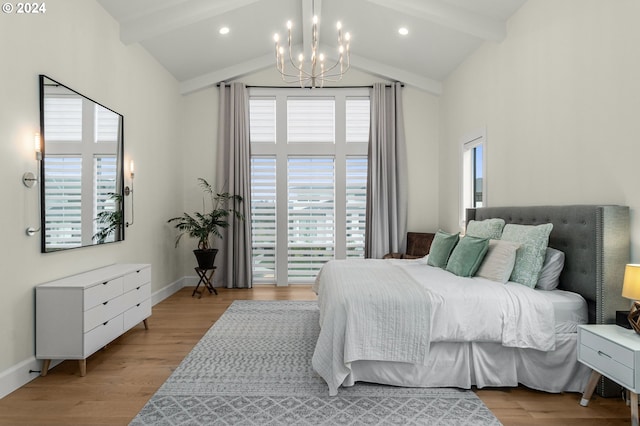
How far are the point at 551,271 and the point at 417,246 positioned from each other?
2785 mm

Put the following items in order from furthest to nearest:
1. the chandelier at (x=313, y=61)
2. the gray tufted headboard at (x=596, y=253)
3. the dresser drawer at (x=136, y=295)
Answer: the dresser drawer at (x=136, y=295) → the chandelier at (x=313, y=61) → the gray tufted headboard at (x=596, y=253)

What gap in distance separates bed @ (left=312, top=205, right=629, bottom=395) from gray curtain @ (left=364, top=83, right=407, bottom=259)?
3.20m

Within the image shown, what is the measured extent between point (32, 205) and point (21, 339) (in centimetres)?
94

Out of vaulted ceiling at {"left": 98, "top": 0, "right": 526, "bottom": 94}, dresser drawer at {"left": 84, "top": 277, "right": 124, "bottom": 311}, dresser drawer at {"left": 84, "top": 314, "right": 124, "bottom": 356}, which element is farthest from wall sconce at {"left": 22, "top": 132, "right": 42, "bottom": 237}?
vaulted ceiling at {"left": 98, "top": 0, "right": 526, "bottom": 94}

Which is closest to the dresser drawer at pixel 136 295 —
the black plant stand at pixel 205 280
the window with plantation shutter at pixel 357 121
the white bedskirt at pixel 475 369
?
the black plant stand at pixel 205 280

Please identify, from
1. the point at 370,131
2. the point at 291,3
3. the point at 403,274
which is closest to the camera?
the point at 403,274

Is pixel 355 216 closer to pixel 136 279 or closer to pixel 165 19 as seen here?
pixel 136 279

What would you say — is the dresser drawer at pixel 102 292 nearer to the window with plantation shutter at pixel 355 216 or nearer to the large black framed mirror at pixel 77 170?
the large black framed mirror at pixel 77 170

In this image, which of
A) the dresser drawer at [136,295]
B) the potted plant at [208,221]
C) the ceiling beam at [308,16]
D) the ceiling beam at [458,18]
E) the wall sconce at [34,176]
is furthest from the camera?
the potted plant at [208,221]

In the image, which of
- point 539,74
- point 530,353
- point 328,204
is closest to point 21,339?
point 530,353

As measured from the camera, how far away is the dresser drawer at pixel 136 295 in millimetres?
3410

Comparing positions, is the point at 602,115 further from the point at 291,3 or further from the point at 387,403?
the point at 291,3

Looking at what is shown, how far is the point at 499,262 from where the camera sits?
2.99 meters

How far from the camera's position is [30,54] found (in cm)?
276
